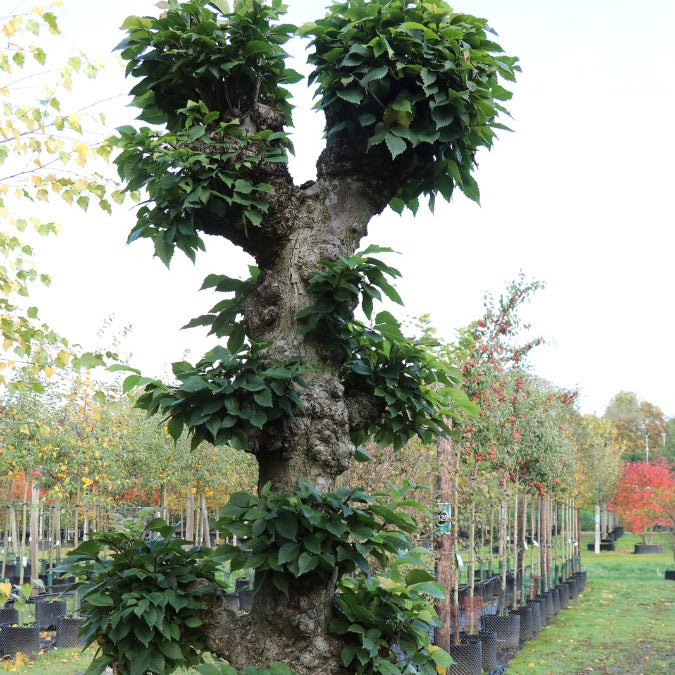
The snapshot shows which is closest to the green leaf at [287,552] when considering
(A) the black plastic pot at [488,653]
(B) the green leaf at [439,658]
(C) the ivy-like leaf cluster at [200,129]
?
(B) the green leaf at [439,658]

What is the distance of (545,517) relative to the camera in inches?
599

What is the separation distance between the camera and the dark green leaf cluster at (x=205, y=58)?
280 cm

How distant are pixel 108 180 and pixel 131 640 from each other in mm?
2460

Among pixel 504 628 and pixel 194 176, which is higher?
pixel 194 176

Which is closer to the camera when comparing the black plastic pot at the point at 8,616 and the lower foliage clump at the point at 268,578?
the lower foliage clump at the point at 268,578

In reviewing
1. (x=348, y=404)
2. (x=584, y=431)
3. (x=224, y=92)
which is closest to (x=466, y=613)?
(x=348, y=404)

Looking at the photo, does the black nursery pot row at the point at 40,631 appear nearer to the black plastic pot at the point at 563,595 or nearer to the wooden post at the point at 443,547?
the wooden post at the point at 443,547

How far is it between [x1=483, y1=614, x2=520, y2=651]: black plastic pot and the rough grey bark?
753 centimetres

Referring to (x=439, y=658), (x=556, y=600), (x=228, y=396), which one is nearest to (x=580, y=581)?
(x=556, y=600)

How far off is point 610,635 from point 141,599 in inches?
416

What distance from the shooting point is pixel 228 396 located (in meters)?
2.60

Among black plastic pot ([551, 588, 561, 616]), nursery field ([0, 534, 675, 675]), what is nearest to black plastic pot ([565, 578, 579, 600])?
nursery field ([0, 534, 675, 675])

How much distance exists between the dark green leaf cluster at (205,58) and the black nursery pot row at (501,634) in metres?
5.95

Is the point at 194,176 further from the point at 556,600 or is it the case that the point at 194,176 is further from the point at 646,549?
the point at 646,549
